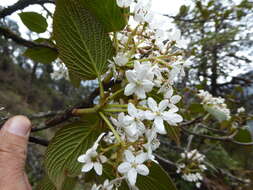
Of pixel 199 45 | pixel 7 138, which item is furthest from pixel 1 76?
pixel 7 138

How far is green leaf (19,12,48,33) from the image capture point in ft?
2.23

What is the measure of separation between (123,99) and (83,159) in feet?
0.51

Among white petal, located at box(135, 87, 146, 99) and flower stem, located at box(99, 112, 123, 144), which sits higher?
white petal, located at box(135, 87, 146, 99)

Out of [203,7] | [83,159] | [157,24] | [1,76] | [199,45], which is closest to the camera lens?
[83,159]

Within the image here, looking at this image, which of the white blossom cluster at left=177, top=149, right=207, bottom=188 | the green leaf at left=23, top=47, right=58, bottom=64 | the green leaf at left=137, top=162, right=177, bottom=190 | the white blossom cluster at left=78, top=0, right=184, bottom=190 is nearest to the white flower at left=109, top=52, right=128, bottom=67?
the white blossom cluster at left=78, top=0, right=184, bottom=190

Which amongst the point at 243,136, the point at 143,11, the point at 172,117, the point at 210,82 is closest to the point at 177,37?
the point at 143,11

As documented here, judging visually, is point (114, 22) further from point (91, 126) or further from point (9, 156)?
point (9, 156)

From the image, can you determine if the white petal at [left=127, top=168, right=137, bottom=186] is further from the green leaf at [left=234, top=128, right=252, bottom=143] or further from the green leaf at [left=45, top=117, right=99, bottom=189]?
the green leaf at [left=234, top=128, right=252, bottom=143]

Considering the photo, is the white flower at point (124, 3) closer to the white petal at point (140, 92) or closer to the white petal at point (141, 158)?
the white petal at point (140, 92)

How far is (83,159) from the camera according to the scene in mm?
445

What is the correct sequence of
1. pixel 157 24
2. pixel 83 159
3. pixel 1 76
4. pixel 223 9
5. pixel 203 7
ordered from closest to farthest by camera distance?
pixel 83 159 → pixel 157 24 → pixel 203 7 → pixel 223 9 → pixel 1 76

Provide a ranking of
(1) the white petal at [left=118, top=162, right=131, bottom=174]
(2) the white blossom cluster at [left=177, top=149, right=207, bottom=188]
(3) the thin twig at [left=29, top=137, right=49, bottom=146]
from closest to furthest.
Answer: (1) the white petal at [left=118, top=162, right=131, bottom=174] < (3) the thin twig at [left=29, top=137, right=49, bottom=146] < (2) the white blossom cluster at [left=177, top=149, right=207, bottom=188]

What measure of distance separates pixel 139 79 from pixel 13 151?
364 mm

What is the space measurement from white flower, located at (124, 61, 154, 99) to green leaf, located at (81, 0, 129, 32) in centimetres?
13
